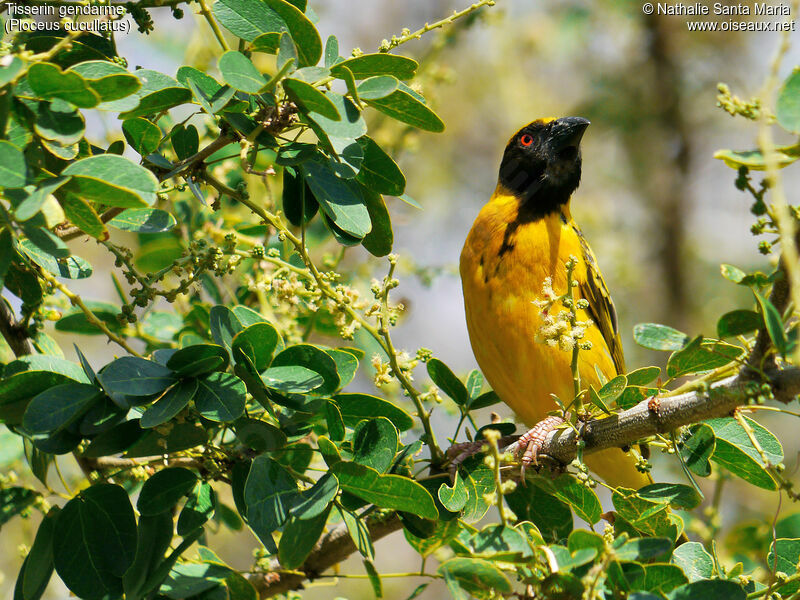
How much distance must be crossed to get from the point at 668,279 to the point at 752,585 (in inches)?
237

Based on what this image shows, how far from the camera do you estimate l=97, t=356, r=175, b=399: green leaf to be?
5.73 feet

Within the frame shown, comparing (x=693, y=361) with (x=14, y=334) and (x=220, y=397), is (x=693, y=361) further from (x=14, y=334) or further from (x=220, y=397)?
(x=14, y=334)

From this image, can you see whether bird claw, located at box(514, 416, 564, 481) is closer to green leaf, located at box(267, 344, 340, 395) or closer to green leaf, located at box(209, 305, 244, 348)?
green leaf, located at box(267, 344, 340, 395)

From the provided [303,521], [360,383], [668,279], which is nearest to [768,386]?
[303,521]

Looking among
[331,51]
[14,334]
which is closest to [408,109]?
[331,51]

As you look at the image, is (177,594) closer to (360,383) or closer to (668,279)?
(360,383)

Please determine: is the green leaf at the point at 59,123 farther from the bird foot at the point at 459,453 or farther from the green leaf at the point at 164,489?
the bird foot at the point at 459,453

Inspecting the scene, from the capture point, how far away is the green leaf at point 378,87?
173 cm

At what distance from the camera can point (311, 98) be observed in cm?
165

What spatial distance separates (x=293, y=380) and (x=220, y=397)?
0.17 metres

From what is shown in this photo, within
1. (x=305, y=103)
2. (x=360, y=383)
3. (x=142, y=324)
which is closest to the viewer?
(x=305, y=103)

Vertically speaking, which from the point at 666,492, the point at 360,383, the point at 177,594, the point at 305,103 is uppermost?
the point at 305,103

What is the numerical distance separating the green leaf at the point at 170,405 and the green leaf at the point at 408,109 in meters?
0.77

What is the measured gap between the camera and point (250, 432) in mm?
1924
